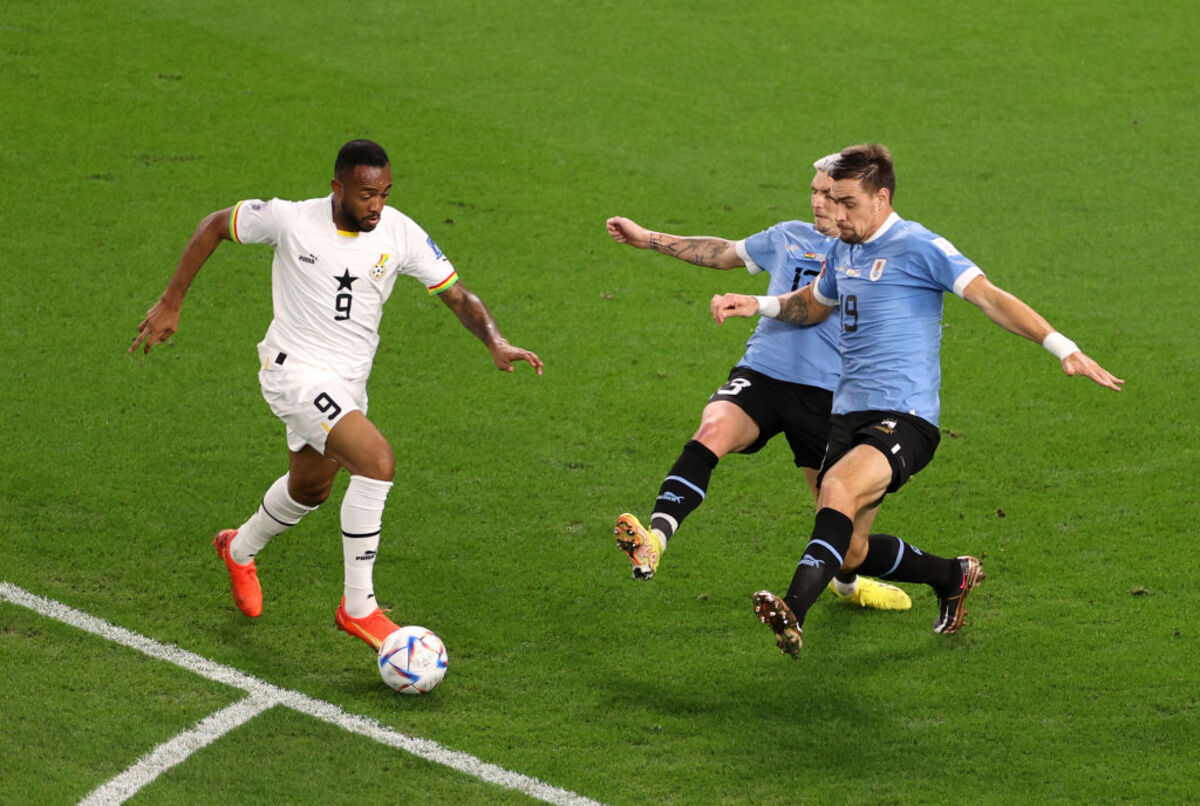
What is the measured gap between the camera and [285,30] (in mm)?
14016

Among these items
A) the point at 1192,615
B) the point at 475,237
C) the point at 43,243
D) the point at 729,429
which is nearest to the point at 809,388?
the point at 729,429

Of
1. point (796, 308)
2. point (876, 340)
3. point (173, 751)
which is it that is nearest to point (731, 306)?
point (796, 308)

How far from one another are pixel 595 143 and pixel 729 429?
20.4ft

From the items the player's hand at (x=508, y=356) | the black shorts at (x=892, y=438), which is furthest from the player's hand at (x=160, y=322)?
the black shorts at (x=892, y=438)

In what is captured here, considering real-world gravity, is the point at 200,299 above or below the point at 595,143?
below

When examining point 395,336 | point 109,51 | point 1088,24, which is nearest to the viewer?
point 395,336

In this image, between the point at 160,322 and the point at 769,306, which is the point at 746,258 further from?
the point at 160,322

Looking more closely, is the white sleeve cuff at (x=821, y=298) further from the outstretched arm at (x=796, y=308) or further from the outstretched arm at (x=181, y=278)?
the outstretched arm at (x=181, y=278)

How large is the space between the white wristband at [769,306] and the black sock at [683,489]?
2.06 feet

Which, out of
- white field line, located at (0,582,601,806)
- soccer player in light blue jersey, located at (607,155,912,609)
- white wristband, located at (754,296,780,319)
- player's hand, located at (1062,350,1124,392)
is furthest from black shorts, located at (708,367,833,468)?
white field line, located at (0,582,601,806)

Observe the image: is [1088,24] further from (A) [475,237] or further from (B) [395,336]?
(B) [395,336]

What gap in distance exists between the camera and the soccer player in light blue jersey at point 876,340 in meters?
5.50

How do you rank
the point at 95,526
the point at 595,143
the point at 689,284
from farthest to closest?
the point at 595,143, the point at 689,284, the point at 95,526

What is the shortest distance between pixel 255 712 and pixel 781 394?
2578mm
